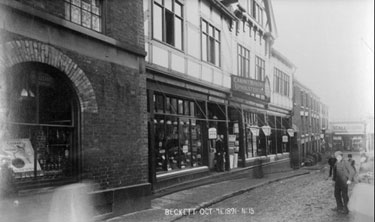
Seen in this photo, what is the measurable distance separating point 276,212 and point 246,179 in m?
3.52

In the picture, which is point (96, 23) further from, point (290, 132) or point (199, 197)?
point (199, 197)

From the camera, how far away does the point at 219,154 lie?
34.7 ft

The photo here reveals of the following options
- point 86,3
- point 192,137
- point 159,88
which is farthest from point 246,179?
point 86,3

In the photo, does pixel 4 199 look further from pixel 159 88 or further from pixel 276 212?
pixel 159 88

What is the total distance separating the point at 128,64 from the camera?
6.75 m

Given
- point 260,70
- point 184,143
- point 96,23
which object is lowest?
point 184,143

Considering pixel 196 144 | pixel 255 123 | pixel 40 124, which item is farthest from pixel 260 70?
pixel 40 124

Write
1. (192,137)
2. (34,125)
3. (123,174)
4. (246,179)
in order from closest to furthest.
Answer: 1. (34,125)
2. (123,174)
3. (246,179)
4. (192,137)

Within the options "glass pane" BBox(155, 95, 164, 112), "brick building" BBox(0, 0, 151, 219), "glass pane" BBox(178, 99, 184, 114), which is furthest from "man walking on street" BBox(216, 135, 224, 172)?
"brick building" BBox(0, 0, 151, 219)

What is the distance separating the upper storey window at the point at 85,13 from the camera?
552cm

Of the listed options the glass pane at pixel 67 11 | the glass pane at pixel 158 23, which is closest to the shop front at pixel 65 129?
the glass pane at pixel 67 11

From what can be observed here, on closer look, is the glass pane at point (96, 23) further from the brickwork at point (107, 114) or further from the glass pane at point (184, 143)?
the glass pane at point (184, 143)

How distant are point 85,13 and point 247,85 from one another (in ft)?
11.8

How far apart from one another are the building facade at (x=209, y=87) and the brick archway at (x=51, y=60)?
7.47 feet
